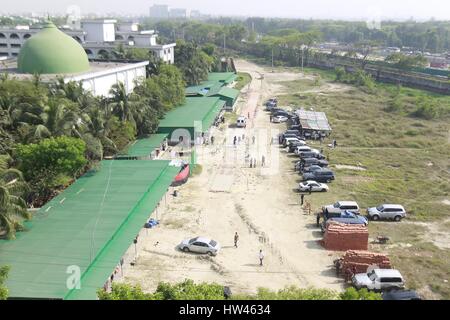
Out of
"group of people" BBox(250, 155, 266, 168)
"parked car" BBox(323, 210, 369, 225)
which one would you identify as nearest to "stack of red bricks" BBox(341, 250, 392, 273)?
"parked car" BBox(323, 210, 369, 225)

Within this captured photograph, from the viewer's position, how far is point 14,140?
24.2m

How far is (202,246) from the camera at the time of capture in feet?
69.4

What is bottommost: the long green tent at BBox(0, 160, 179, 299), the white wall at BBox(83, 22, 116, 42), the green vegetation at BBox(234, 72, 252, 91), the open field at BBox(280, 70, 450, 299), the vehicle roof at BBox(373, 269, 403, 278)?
the open field at BBox(280, 70, 450, 299)

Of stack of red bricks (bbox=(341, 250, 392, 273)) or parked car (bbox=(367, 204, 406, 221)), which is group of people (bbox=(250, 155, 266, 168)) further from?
stack of red bricks (bbox=(341, 250, 392, 273))

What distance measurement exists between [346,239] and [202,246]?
6.80 m

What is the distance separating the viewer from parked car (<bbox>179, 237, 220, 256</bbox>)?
21.1 metres

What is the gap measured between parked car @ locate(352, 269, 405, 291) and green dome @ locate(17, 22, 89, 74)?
2812 cm

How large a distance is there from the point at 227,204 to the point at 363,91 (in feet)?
162

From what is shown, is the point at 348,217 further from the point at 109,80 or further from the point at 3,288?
the point at 109,80

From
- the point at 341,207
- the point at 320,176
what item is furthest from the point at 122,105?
the point at 341,207

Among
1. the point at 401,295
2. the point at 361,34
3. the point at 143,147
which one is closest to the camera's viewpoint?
the point at 401,295

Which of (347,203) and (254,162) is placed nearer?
(347,203)

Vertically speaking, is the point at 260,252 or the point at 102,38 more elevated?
the point at 102,38

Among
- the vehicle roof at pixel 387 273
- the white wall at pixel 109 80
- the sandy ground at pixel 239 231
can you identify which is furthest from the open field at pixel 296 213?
the white wall at pixel 109 80
